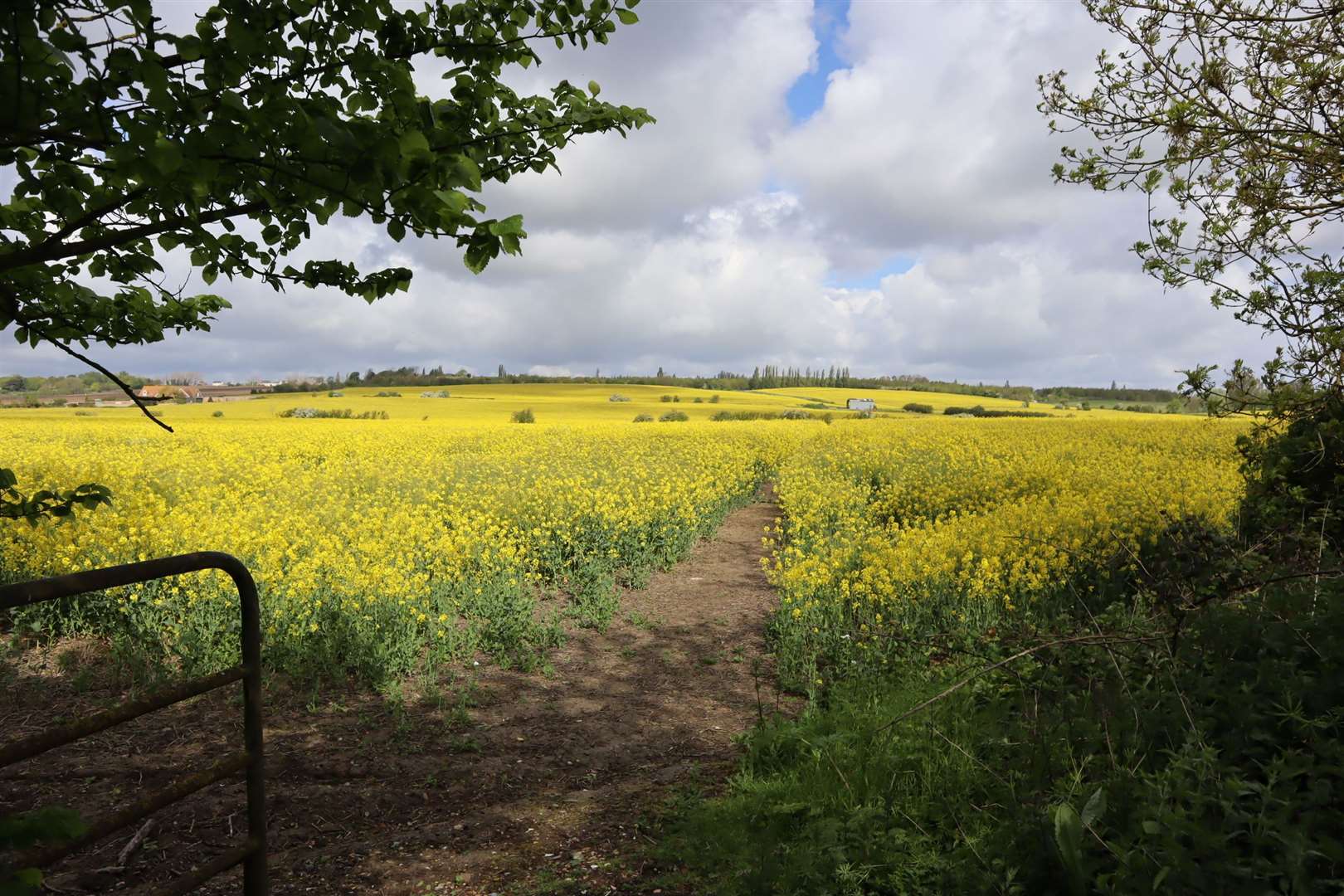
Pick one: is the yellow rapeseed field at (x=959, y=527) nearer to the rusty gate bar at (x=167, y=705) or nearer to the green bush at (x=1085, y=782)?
the green bush at (x=1085, y=782)

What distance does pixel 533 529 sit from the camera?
10.6m

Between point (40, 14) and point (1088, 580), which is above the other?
point (40, 14)

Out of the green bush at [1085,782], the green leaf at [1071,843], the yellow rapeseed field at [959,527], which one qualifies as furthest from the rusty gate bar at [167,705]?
the yellow rapeseed field at [959,527]

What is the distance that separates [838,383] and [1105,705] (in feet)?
371

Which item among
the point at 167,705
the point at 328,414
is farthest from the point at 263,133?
the point at 328,414

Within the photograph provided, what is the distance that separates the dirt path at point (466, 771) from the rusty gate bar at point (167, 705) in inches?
54.1

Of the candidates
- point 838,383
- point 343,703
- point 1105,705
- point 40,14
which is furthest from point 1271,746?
point 838,383

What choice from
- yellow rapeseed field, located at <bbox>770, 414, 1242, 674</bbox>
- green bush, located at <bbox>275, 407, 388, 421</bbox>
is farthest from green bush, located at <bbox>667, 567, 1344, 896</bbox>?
green bush, located at <bbox>275, 407, 388, 421</bbox>

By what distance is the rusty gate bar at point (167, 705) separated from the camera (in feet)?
6.56

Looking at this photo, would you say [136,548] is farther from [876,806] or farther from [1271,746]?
[1271,746]

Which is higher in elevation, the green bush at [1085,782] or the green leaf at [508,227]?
the green leaf at [508,227]

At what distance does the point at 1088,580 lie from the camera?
8.51m

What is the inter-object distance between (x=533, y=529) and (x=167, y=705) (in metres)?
8.18

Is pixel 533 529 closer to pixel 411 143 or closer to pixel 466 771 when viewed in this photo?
pixel 466 771
